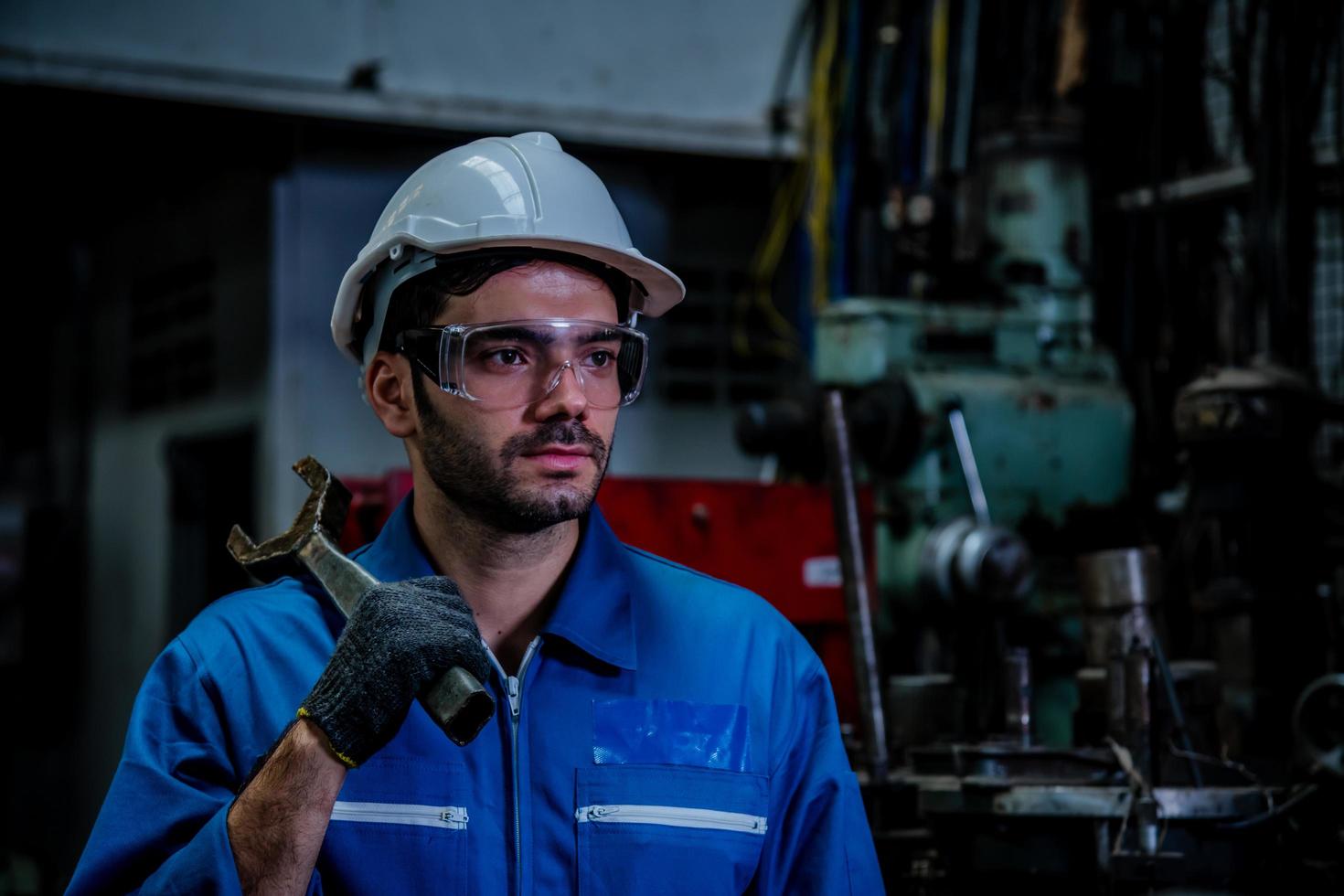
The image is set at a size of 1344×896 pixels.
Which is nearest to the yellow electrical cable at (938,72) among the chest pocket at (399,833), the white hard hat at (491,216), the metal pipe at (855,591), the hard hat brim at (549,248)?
the metal pipe at (855,591)

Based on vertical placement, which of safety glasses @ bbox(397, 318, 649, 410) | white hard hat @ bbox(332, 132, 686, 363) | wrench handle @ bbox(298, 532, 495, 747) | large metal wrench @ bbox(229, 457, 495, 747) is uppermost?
white hard hat @ bbox(332, 132, 686, 363)

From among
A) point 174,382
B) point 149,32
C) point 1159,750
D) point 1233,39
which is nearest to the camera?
point 1159,750

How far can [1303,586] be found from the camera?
8.73 feet

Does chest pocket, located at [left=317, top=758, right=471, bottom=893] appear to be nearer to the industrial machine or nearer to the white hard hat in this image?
the white hard hat

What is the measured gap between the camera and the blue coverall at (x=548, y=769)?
137 centimetres

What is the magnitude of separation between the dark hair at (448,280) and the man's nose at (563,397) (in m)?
0.12

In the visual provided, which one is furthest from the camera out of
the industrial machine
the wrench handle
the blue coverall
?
the industrial machine

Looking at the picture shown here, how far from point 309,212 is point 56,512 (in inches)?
82.4

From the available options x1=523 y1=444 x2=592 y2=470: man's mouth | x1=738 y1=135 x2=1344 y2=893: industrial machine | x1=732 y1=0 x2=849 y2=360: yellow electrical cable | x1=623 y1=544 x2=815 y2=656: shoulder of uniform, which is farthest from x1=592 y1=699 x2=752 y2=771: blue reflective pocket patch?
x1=732 y1=0 x2=849 y2=360: yellow electrical cable

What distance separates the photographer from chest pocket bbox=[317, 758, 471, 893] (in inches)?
54.6

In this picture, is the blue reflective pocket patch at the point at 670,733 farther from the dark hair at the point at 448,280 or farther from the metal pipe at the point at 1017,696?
the metal pipe at the point at 1017,696

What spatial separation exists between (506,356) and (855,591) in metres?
1.01

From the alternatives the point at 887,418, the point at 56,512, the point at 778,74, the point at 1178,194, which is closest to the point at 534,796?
the point at 887,418

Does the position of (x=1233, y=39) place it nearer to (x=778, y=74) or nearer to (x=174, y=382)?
(x=778, y=74)
